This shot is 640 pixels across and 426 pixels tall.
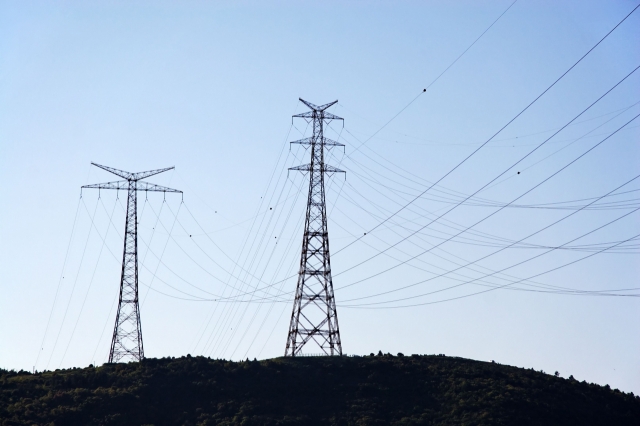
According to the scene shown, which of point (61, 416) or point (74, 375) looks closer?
point (61, 416)

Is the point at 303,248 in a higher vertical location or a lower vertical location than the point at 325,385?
higher

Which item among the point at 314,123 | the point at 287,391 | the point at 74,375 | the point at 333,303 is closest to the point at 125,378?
the point at 74,375

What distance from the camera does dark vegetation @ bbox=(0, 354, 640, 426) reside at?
9775cm

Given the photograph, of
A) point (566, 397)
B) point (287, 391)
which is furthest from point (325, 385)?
point (566, 397)

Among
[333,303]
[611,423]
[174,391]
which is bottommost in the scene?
[611,423]

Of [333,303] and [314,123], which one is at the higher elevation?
[314,123]

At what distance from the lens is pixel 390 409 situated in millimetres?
100062

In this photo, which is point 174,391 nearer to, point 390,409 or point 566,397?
point 390,409

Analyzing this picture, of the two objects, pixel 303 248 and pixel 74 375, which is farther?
pixel 74 375

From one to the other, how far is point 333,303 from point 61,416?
28.3 meters

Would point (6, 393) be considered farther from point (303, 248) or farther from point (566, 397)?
point (566, 397)

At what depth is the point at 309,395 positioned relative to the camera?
103 metres

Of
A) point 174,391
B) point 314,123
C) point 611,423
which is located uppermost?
point 314,123

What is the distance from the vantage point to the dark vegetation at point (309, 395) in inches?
3848
